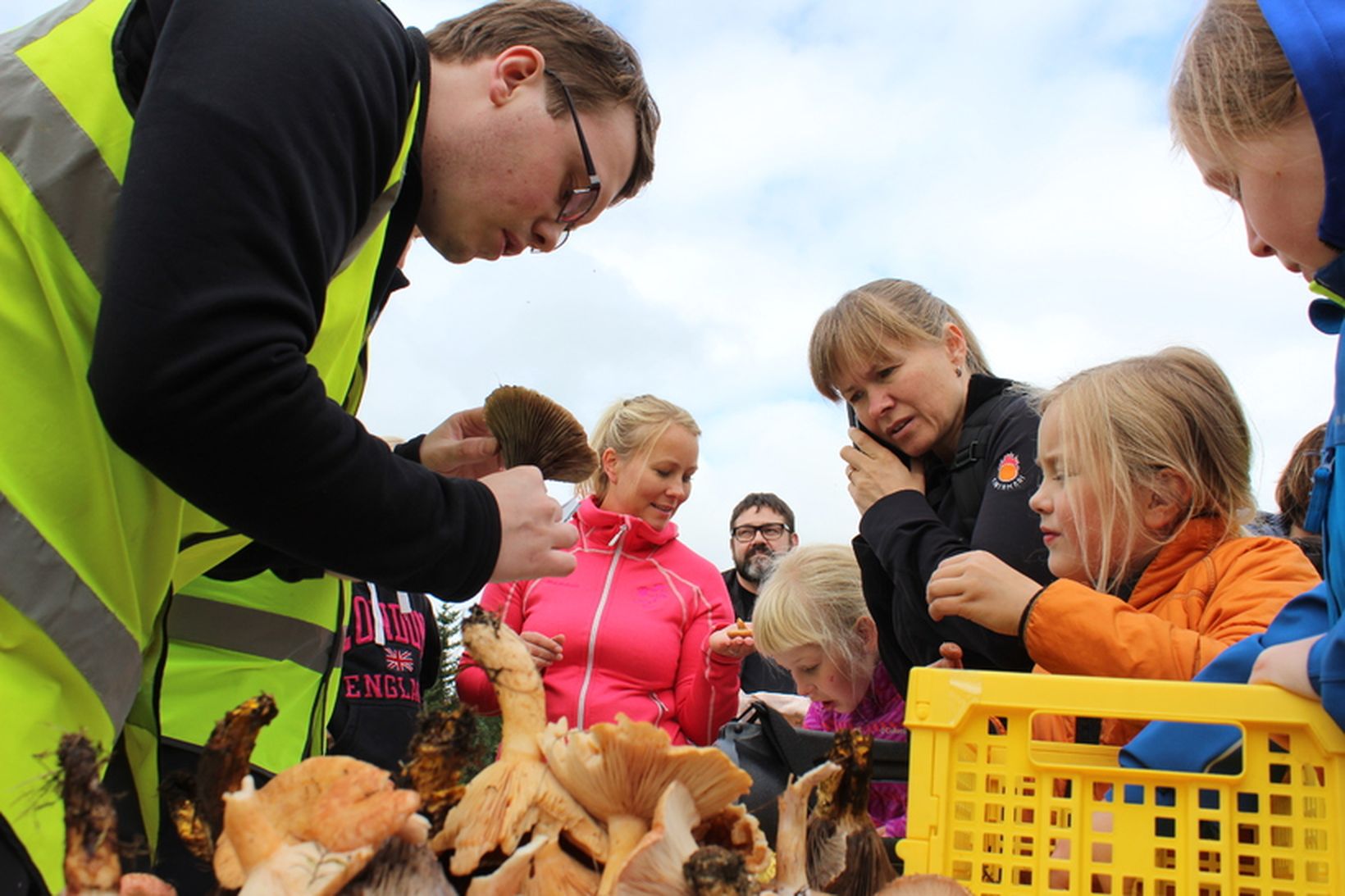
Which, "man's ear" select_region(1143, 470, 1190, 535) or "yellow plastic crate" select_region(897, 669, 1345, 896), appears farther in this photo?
"man's ear" select_region(1143, 470, 1190, 535)

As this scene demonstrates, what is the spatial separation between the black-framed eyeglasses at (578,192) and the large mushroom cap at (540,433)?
0.27m

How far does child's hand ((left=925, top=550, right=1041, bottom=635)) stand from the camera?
5.71 feet

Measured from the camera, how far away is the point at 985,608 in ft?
5.81

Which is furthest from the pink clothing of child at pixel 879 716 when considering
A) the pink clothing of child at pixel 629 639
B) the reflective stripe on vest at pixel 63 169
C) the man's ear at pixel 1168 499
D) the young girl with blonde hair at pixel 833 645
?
the reflective stripe on vest at pixel 63 169

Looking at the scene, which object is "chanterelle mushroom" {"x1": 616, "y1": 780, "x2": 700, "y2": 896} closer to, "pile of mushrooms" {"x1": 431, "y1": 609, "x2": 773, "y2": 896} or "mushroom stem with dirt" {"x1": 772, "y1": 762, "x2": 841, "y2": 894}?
"pile of mushrooms" {"x1": 431, "y1": 609, "x2": 773, "y2": 896}

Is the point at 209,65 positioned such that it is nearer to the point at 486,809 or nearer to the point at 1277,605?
the point at 486,809

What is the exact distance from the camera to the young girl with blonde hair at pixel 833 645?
10.1 feet

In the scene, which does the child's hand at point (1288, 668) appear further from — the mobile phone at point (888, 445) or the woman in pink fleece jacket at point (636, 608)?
the woman in pink fleece jacket at point (636, 608)

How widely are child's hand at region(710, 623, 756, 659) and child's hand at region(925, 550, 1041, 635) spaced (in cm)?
128

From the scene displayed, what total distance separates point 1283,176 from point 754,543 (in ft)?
13.2

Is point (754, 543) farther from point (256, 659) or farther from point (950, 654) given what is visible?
point (256, 659)

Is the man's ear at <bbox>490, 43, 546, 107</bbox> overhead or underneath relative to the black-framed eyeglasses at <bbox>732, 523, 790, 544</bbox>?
underneath

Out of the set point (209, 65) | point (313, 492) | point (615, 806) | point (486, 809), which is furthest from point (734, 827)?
point (209, 65)

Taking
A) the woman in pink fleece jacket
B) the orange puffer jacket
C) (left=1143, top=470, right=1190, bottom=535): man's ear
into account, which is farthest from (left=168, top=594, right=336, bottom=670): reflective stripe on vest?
(left=1143, top=470, right=1190, bottom=535): man's ear
